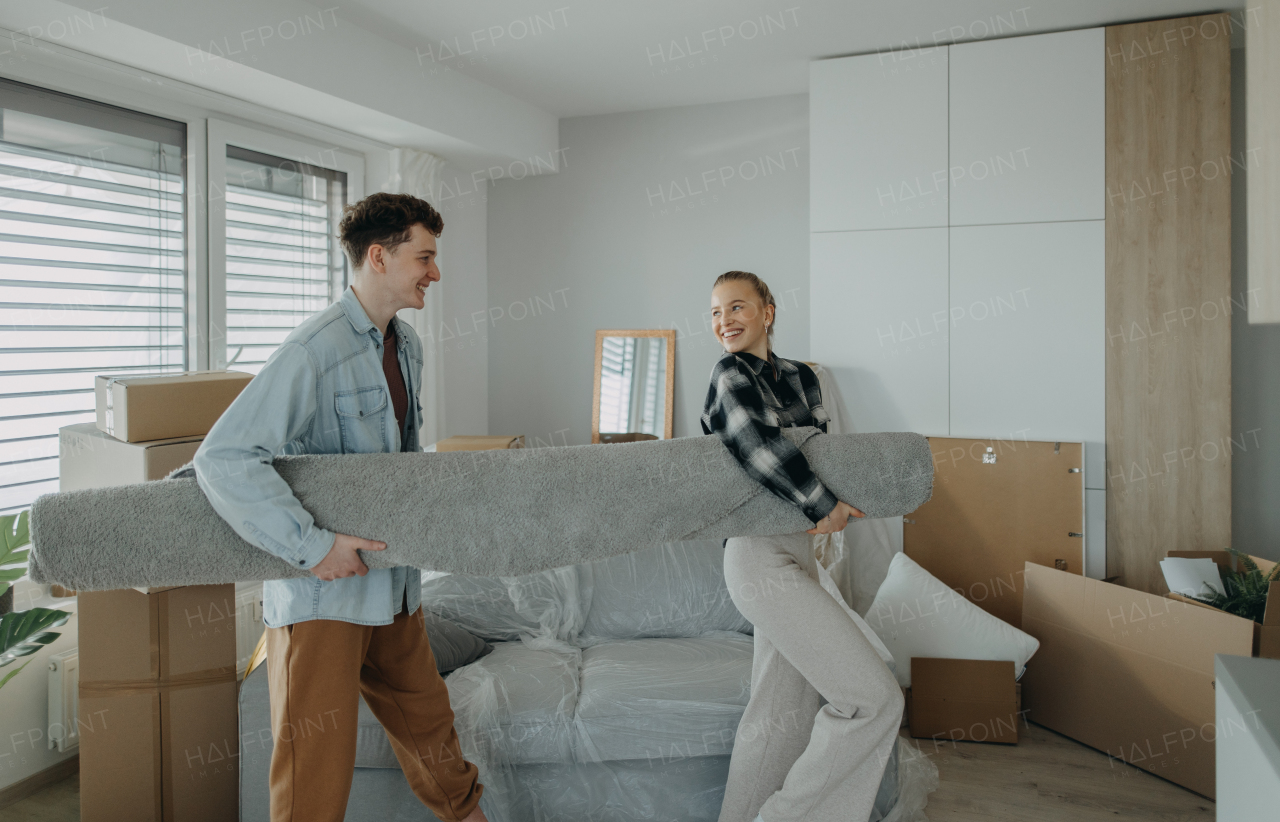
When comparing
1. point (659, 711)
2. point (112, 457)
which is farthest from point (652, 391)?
point (112, 457)

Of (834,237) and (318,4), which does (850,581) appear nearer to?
(834,237)

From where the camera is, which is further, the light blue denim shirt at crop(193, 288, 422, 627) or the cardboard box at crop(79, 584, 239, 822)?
the cardboard box at crop(79, 584, 239, 822)

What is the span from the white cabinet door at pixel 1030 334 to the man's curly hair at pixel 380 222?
2418 mm

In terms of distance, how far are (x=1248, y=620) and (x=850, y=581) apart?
1.34m

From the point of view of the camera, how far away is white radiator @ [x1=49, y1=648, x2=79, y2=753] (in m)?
2.23

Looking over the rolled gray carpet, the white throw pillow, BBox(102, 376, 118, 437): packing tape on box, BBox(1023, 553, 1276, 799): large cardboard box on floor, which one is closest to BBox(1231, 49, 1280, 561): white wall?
BBox(1023, 553, 1276, 799): large cardboard box on floor

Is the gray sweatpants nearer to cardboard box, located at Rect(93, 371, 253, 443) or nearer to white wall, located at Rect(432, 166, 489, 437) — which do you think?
cardboard box, located at Rect(93, 371, 253, 443)

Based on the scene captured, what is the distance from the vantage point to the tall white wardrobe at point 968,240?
9.73ft

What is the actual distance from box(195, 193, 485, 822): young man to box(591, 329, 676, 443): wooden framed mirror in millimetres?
2485

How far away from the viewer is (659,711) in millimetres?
1905

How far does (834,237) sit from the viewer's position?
3.26 meters

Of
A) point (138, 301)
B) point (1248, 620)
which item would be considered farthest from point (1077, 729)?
point (138, 301)

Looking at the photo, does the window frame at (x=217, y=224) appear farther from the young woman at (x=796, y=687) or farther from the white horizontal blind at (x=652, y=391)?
the young woman at (x=796, y=687)

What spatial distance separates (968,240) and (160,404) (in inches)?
112
